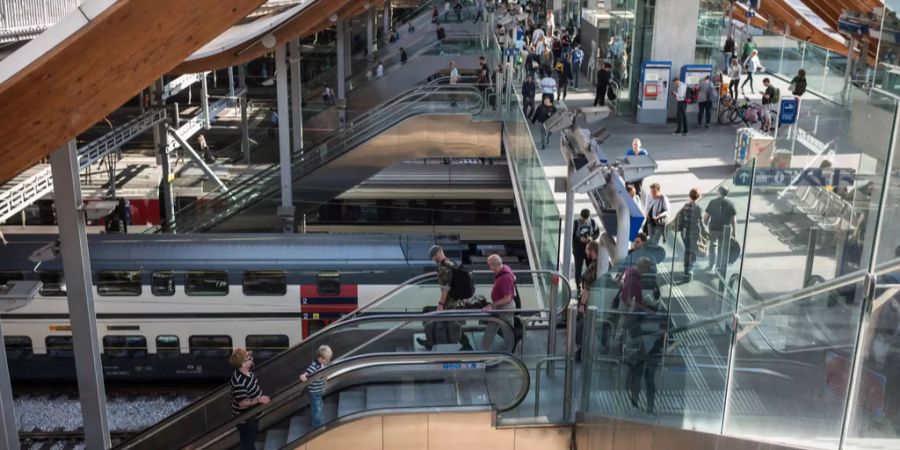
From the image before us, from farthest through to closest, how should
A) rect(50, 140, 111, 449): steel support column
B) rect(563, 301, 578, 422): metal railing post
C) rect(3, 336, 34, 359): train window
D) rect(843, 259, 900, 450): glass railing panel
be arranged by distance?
rect(3, 336, 34, 359): train window, rect(50, 140, 111, 449): steel support column, rect(563, 301, 578, 422): metal railing post, rect(843, 259, 900, 450): glass railing panel

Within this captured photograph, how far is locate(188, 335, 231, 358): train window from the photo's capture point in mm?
16266

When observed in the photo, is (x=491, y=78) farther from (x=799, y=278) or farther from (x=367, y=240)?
(x=799, y=278)

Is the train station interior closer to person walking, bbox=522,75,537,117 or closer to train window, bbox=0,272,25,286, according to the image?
train window, bbox=0,272,25,286

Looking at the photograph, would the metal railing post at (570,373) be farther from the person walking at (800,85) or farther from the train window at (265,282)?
the person walking at (800,85)

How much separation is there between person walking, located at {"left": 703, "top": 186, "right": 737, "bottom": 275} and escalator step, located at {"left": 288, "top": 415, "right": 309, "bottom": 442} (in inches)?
208

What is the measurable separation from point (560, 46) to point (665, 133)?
9.32 metres

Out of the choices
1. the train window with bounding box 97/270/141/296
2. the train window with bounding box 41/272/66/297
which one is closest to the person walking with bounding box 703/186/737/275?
the train window with bounding box 97/270/141/296

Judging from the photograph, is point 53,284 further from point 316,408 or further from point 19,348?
point 316,408

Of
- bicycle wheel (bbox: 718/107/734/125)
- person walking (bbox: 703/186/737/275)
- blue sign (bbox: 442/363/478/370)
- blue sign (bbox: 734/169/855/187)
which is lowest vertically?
blue sign (bbox: 442/363/478/370)

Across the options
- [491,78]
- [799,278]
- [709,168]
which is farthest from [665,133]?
[799,278]

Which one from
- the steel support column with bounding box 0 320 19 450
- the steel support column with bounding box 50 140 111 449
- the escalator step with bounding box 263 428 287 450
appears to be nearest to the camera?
the steel support column with bounding box 0 320 19 450

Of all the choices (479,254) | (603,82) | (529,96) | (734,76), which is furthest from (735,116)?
(479,254)

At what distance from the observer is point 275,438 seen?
9.91 metres

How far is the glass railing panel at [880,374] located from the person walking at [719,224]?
1516 millimetres
